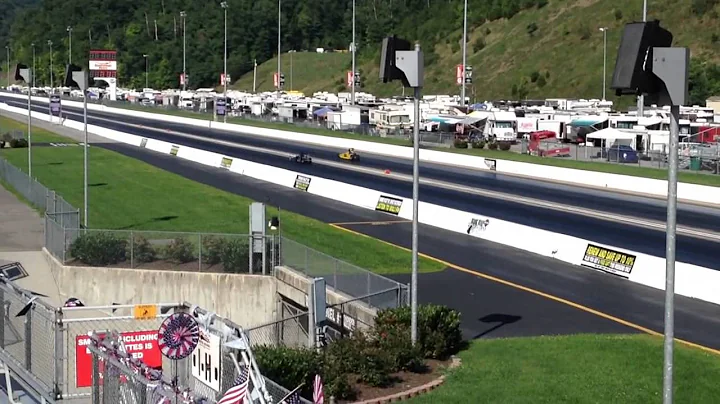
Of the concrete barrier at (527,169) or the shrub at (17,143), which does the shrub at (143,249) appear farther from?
the shrub at (17,143)

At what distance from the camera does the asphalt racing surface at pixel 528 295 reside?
25469 millimetres

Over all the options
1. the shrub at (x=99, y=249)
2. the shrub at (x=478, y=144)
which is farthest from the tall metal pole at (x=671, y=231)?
the shrub at (x=478, y=144)

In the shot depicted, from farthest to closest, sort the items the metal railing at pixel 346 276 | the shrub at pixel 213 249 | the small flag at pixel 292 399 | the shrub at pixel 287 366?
the shrub at pixel 213 249, the metal railing at pixel 346 276, the shrub at pixel 287 366, the small flag at pixel 292 399

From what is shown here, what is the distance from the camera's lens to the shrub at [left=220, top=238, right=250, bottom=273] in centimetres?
3262

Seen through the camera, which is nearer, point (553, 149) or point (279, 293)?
point (279, 293)

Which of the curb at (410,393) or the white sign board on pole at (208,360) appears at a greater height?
the white sign board on pole at (208,360)

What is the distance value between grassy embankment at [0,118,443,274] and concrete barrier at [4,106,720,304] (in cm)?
398

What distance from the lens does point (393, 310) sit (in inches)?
901

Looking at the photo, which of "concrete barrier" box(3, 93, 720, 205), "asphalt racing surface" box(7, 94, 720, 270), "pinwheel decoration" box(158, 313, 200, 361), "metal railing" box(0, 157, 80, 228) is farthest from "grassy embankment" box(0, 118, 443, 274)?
"pinwheel decoration" box(158, 313, 200, 361)

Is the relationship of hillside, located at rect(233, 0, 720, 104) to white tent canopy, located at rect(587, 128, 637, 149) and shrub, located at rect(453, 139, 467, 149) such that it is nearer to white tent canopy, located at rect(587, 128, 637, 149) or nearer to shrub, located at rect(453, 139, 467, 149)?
white tent canopy, located at rect(587, 128, 637, 149)

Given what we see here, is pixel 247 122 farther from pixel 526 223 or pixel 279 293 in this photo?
pixel 279 293

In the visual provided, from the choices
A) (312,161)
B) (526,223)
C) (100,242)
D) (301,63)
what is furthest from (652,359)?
(301,63)

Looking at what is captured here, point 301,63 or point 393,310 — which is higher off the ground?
point 301,63

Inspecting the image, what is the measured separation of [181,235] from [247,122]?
83.6 meters
